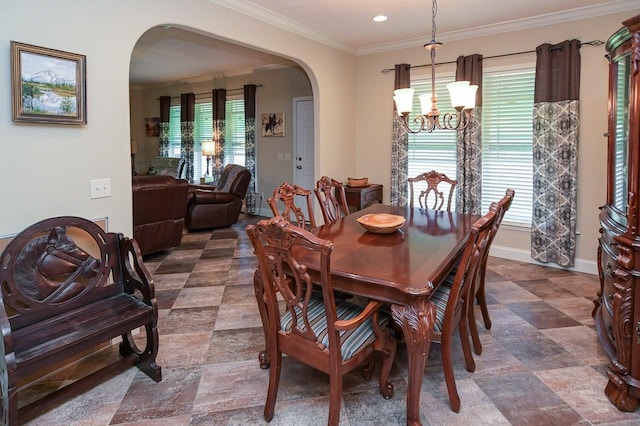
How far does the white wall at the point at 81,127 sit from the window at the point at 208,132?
4553 millimetres

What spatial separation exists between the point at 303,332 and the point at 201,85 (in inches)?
303

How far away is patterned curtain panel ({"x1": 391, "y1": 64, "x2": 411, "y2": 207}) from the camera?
5.26m

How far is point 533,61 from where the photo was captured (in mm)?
4469

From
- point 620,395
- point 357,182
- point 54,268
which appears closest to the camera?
point 620,395

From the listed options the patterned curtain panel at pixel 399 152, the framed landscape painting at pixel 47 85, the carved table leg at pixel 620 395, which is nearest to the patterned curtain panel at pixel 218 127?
the patterned curtain panel at pixel 399 152

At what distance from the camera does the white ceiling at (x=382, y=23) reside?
387 centimetres


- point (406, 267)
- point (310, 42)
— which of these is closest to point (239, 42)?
point (310, 42)

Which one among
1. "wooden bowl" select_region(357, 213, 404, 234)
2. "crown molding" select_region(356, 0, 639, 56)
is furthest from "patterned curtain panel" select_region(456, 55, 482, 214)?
"wooden bowl" select_region(357, 213, 404, 234)

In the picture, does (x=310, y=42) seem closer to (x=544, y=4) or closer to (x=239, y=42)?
(x=239, y=42)

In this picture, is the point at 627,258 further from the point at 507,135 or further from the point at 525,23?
the point at 525,23

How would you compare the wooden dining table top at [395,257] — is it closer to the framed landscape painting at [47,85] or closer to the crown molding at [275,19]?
the framed landscape painting at [47,85]

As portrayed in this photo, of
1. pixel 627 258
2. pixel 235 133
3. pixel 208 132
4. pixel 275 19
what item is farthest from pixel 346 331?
pixel 208 132

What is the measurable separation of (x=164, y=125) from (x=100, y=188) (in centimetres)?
719

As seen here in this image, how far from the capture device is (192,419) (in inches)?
81.2
